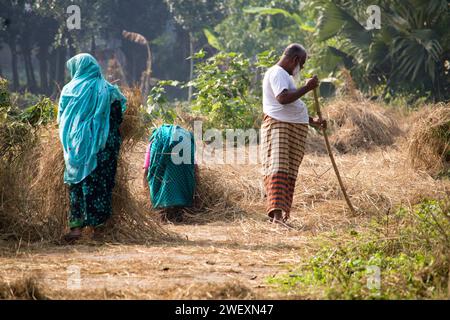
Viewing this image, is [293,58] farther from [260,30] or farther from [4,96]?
[260,30]

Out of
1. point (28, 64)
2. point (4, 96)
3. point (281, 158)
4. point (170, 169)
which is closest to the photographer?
point (281, 158)

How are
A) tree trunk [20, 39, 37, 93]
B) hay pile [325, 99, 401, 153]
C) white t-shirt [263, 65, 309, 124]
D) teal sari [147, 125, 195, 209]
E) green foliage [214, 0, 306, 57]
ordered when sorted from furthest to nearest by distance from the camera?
tree trunk [20, 39, 37, 93]
green foliage [214, 0, 306, 57]
hay pile [325, 99, 401, 153]
teal sari [147, 125, 195, 209]
white t-shirt [263, 65, 309, 124]

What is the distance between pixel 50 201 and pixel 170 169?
1.48m

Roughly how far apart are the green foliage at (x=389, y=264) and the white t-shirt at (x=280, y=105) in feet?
6.13

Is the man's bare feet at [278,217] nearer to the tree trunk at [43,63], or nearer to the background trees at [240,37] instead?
the background trees at [240,37]

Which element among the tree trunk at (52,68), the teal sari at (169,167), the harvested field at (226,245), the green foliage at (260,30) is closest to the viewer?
the harvested field at (226,245)

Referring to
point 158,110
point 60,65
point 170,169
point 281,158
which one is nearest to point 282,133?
point 281,158

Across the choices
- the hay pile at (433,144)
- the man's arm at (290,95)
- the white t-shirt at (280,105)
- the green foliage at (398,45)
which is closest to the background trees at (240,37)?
the green foliage at (398,45)

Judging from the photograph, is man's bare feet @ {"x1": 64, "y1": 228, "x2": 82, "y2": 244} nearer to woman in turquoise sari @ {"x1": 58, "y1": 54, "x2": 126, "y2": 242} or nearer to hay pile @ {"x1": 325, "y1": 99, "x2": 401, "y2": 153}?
woman in turquoise sari @ {"x1": 58, "y1": 54, "x2": 126, "y2": 242}

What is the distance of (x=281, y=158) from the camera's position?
287 inches

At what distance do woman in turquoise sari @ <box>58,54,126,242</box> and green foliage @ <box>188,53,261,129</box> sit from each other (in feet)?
19.9

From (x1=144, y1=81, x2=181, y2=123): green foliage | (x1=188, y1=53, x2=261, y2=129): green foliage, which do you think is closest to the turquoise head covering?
(x1=144, y1=81, x2=181, y2=123): green foliage

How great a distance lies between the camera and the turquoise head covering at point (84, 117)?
643 cm

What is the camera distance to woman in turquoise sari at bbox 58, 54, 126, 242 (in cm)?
643
